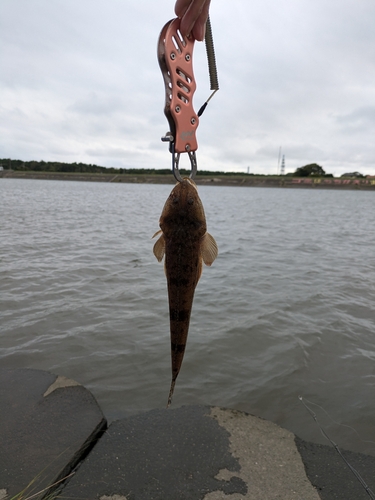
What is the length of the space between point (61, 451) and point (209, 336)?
4214 millimetres

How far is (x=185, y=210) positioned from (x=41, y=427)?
133 inches

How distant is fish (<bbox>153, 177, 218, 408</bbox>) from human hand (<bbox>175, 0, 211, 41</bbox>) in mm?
1034

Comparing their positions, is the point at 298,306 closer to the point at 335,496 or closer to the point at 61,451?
the point at 335,496

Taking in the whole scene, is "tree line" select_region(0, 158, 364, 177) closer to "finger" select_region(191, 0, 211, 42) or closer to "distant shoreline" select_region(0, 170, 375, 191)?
"distant shoreline" select_region(0, 170, 375, 191)

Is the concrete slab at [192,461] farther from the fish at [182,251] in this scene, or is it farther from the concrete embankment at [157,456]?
the fish at [182,251]

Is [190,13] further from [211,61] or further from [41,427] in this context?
[41,427]

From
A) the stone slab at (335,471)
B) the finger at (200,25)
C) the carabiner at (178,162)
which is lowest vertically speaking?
the stone slab at (335,471)

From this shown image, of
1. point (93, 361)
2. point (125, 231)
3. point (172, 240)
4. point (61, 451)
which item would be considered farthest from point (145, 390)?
point (125, 231)

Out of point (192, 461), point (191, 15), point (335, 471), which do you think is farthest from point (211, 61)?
point (335, 471)

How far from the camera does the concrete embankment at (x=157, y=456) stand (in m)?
3.49

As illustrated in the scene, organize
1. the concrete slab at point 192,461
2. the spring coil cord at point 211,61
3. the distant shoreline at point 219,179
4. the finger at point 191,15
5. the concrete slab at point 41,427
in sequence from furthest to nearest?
the distant shoreline at point 219,179 → the concrete slab at point 41,427 → the concrete slab at point 192,461 → the spring coil cord at point 211,61 → the finger at point 191,15

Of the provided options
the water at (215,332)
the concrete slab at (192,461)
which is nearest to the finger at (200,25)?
the concrete slab at (192,461)

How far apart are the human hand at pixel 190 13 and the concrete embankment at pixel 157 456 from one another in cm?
399

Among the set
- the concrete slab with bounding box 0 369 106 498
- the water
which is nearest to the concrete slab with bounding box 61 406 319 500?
the concrete slab with bounding box 0 369 106 498
